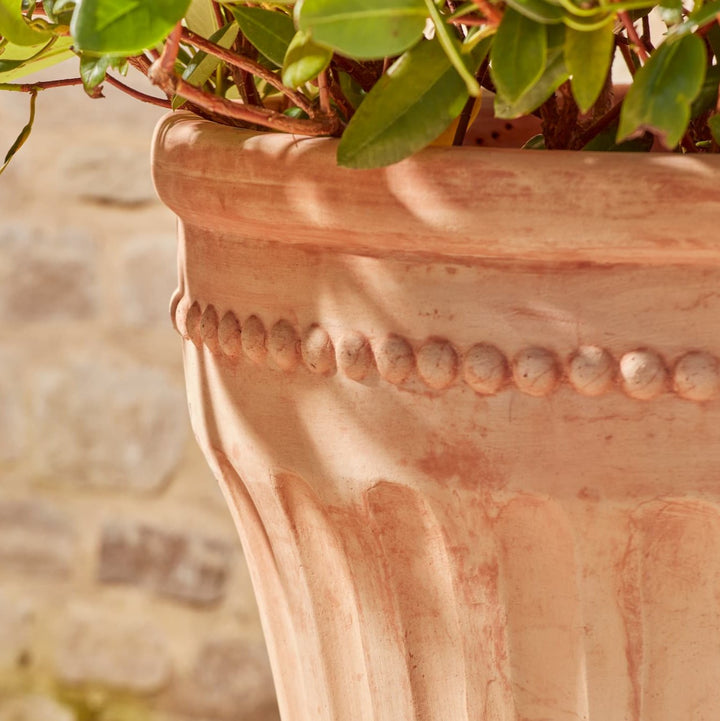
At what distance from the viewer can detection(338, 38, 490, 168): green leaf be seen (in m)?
0.41

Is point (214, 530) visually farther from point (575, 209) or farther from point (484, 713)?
point (575, 209)

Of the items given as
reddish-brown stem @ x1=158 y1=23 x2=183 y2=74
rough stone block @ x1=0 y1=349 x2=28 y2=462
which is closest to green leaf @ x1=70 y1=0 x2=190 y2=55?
reddish-brown stem @ x1=158 y1=23 x2=183 y2=74

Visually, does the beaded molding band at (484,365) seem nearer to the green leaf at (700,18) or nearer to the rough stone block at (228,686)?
the green leaf at (700,18)

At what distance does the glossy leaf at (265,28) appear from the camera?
47 cm

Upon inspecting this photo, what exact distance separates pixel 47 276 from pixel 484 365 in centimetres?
130

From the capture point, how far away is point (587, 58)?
38 centimetres

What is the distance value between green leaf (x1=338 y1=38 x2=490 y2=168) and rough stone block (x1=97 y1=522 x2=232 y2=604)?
123 cm

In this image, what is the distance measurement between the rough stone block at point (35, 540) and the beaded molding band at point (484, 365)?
1223 millimetres

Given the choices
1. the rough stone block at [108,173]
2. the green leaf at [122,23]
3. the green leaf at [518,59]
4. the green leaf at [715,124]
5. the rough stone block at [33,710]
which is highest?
the green leaf at [122,23]

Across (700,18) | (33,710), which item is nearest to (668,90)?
(700,18)

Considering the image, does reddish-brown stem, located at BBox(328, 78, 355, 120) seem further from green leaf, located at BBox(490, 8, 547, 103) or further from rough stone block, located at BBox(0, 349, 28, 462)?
rough stone block, located at BBox(0, 349, 28, 462)

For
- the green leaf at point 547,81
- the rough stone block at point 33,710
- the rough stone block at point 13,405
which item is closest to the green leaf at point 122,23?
the green leaf at point 547,81

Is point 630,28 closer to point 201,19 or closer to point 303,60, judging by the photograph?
point 303,60

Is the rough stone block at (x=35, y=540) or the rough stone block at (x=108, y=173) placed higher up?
the rough stone block at (x=108, y=173)
